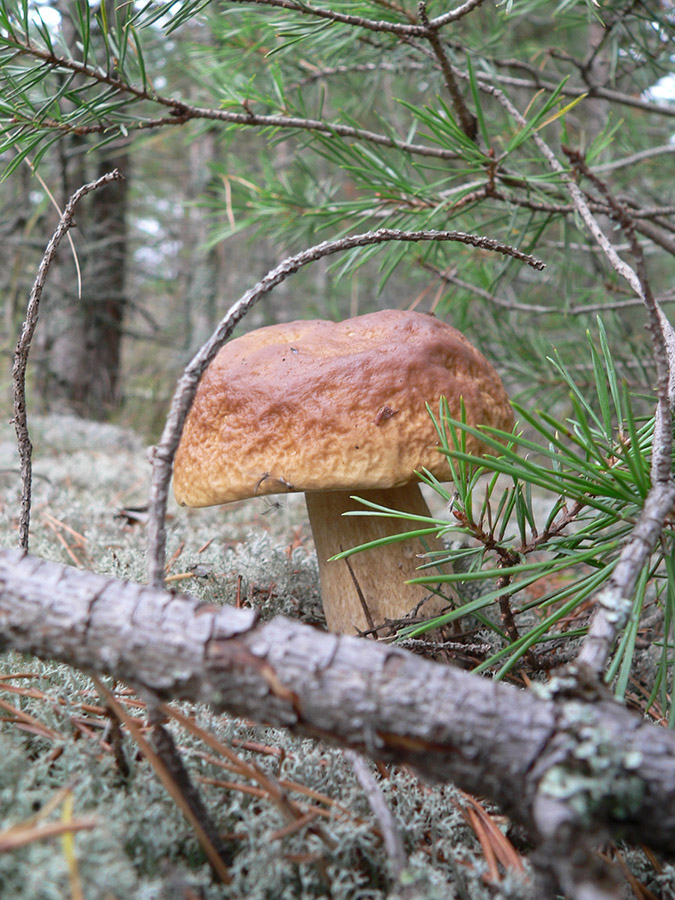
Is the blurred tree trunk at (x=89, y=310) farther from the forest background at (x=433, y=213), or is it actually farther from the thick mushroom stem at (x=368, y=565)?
the thick mushroom stem at (x=368, y=565)

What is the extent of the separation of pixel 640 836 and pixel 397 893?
0.24 meters

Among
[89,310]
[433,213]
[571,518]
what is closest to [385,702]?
[571,518]

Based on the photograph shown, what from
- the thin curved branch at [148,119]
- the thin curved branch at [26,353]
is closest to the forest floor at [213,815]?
the thin curved branch at [26,353]

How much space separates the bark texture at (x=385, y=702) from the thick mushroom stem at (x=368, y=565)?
71cm

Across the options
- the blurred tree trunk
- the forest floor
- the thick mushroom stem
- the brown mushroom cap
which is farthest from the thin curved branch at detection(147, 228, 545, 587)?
the blurred tree trunk

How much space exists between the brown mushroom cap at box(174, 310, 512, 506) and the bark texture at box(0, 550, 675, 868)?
454mm

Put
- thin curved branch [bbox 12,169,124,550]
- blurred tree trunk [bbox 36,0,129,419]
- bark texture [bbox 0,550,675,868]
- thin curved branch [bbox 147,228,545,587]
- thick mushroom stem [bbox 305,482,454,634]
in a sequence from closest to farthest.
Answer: bark texture [bbox 0,550,675,868] → thin curved branch [bbox 147,228,545,587] → thin curved branch [bbox 12,169,124,550] → thick mushroom stem [bbox 305,482,454,634] → blurred tree trunk [bbox 36,0,129,419]

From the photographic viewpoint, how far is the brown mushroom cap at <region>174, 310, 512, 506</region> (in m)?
1.04

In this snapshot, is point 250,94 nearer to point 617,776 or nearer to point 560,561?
point 560,561

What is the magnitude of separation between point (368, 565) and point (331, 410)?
17.0 inches

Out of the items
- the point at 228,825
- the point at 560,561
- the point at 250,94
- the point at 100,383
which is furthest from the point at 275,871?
the point at 100,383

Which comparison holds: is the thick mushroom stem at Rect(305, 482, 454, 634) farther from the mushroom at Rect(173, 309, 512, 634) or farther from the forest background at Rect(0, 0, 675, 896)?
Result: the forest background at Rect(0, 0, 675, 896)

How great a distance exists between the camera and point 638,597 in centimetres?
72

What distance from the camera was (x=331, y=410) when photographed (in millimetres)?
1062
